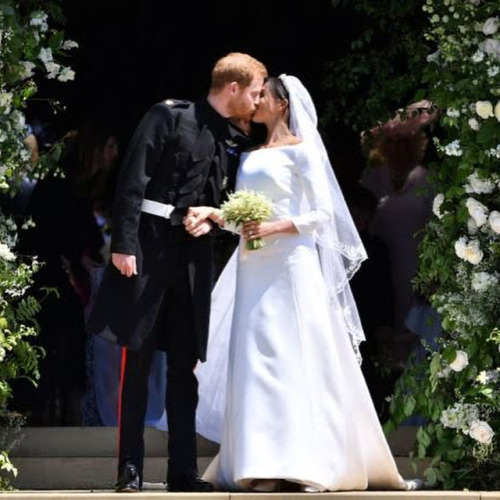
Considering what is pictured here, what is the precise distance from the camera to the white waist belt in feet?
24.2

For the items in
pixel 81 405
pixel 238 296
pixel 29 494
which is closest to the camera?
pixel 29 494

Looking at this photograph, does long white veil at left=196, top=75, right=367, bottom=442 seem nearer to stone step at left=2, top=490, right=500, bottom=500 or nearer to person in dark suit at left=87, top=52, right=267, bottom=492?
person in dark suit at left=87, top=52, right=267, bottom=492

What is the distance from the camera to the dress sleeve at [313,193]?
7.50 metres

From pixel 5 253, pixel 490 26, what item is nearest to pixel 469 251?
pixel 490 26

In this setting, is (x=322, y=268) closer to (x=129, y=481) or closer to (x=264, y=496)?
(x=264, y=496)

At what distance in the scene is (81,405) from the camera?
984 centimetres

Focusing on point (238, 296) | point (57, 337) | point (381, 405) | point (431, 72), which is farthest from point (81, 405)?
point (431, 72)

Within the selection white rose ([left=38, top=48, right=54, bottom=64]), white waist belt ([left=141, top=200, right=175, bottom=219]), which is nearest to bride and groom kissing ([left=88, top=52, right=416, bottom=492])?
white waist belt ([left=141, top=200, right=175, bottom=219])

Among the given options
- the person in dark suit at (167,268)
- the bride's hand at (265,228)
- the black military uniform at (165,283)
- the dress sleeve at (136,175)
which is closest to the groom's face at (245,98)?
the person in dark suit at (167,268)

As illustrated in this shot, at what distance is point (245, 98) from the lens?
24.7 feet

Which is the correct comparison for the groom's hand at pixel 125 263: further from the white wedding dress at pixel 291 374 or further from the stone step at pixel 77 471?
the stone step at pixel 77 471

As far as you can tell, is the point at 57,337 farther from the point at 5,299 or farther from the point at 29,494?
the point at 29,494

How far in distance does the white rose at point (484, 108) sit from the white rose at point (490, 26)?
0.35 metres

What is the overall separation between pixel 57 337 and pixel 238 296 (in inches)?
101
